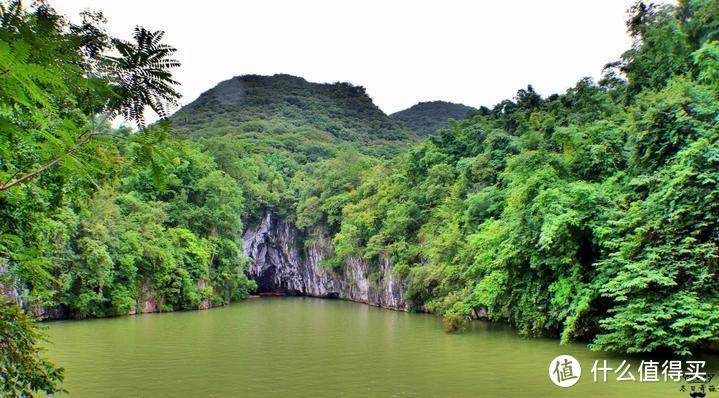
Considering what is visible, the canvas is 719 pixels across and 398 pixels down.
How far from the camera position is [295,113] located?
68.4m

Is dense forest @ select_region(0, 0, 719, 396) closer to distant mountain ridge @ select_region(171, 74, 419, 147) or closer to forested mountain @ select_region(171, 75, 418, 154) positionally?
forested mountain @ select_region(171, 75, 418, 154)

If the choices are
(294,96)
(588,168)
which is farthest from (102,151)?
→ (294,96)

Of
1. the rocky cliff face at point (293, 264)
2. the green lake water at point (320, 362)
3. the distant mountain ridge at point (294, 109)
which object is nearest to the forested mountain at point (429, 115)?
the distant mountain ridge at point (294, 109)

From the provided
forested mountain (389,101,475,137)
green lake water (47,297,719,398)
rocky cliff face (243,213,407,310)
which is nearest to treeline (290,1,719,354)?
green lake water (47,297,719,398)

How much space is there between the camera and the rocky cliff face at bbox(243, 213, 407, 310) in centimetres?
3212

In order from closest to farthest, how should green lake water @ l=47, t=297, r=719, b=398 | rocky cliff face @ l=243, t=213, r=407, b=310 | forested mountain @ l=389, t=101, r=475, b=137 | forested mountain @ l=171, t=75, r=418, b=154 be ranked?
1. green lake water @ l=47, t=297, r=719, b=398
2. rocky cliff face @ l=243, t=213, r=407, b=310
3. forested mountain @ l=171, t=75, r=418, b=154
4. forested mountain @ l=389, t=101, r=475, b=137

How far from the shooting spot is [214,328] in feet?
51.2

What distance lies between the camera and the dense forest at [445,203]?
8.36 ft

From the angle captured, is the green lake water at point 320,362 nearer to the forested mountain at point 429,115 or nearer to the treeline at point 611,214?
the treeline at point 611,214

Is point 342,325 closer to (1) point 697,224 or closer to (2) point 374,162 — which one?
(1) point 697,224

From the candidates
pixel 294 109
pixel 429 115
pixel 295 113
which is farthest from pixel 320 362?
pixel 429 115

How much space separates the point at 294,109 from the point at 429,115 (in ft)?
72.3

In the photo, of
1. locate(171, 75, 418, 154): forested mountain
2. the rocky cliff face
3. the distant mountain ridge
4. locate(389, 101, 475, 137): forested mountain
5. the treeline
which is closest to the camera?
the treeline

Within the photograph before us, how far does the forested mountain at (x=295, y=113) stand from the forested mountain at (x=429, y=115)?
669cm
